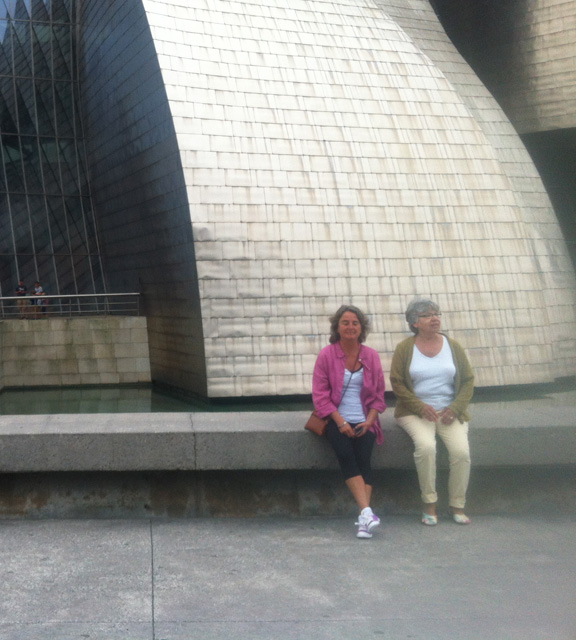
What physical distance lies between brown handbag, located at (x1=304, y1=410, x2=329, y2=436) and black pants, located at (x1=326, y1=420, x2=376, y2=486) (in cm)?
3

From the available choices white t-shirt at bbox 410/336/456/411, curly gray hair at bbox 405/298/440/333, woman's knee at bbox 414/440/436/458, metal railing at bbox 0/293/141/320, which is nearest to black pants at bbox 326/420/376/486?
woman's knee at bbox 414/440/436/458

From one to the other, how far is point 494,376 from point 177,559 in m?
12.2

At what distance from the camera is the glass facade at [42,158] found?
26.2 metres

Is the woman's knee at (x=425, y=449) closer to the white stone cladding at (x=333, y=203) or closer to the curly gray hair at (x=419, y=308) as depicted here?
the curly gray hair at (x=419, y=308)

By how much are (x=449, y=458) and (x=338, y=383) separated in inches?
39.2

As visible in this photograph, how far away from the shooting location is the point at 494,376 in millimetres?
16219

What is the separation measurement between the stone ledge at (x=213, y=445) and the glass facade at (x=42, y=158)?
67.0 feet

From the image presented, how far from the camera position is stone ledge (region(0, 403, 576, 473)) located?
5.90 metres

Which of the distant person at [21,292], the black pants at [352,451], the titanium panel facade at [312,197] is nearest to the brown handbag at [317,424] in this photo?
the black pants at [352,451]

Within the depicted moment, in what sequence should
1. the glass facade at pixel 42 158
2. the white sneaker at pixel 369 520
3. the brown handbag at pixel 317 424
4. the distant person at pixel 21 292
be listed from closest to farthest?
the white sneaker at pixel 369 520 → the brown handbag at pixel 317 424 → the distant person at pixel 21 292 → the glass facade at pixel 42 158

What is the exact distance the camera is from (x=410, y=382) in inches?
244

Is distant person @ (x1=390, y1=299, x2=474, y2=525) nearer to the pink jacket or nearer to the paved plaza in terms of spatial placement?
the pink jacket

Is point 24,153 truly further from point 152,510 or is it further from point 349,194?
point 152,510

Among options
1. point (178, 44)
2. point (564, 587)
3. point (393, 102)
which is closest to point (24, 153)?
point (178, 44)
